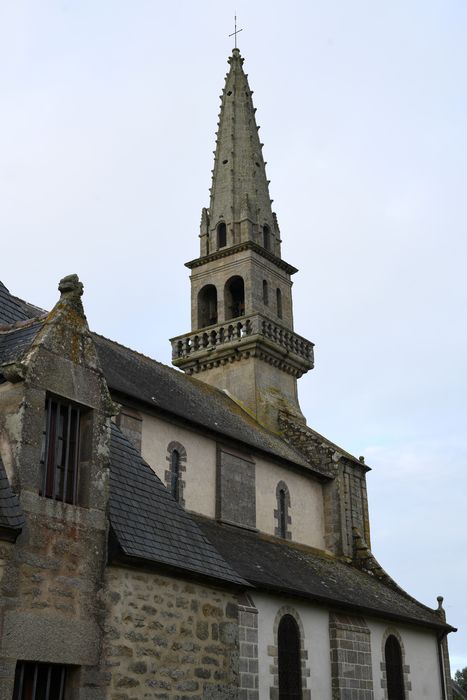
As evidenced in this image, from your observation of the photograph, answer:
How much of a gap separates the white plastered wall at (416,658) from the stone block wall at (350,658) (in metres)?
0.41

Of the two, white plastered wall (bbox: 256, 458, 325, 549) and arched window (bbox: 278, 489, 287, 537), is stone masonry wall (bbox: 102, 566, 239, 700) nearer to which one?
white plastered wall (bbox: 256, 458, 325, 549)

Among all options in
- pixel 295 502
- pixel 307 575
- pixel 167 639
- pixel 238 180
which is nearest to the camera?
pixel 167 639

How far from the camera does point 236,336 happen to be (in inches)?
1141

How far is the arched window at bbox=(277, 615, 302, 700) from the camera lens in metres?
17.2

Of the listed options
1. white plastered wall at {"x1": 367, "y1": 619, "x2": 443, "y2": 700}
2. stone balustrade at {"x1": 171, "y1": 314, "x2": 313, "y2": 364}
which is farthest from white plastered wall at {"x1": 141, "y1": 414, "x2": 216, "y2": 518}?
stone balustrade at {"x1": 171, "y1": 314, "x2": 313, "y2": 364}

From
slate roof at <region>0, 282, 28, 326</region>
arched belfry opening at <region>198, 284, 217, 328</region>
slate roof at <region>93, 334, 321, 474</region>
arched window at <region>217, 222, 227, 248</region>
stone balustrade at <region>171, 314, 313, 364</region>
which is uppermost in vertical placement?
arched window at <region>217, 222, 227, 248</region>

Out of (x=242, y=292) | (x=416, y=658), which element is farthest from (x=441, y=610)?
(x=242, y=292)

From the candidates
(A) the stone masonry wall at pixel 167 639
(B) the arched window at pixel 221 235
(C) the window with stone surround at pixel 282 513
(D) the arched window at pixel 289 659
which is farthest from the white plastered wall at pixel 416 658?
(B) the arched window at pixel 221 235

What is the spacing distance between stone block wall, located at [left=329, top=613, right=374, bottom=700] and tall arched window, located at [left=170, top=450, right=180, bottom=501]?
4.43m

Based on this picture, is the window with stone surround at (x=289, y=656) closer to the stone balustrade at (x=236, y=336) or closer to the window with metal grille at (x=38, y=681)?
the window with metal grille at (x=38, y=681)

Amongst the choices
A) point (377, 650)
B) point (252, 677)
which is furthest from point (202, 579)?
point (377, 650)

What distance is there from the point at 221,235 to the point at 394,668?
56.4 ft

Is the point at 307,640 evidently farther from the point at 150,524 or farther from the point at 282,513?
the point at 150,524

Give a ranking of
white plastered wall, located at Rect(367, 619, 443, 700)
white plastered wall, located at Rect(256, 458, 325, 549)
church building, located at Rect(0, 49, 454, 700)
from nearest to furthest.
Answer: church building, located at Rect(0, 49, 454, 700)
white plastered wall, located at Rect(367, 619, 443, 700)
white plastered wall, located at Rect(256, 458, 325, 549)
